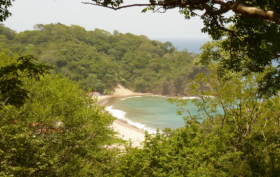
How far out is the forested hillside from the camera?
2229 inches

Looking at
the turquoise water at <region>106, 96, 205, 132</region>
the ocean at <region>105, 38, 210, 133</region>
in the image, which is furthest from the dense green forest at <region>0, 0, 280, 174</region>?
the turquoise water at <region>106, 96, 205, 132</region>

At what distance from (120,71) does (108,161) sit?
181ft

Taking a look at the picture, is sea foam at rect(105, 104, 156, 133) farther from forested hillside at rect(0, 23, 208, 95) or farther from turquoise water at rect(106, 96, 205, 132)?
forested hillside at rect(0, 23, 208, 95)

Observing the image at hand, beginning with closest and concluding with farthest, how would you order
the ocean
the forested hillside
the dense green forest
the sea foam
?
the dense green forest
the sea foam
the ocean
the forested hillside

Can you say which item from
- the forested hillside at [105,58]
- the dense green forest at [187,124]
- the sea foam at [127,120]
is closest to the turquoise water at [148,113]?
the sea foam at [127,120]

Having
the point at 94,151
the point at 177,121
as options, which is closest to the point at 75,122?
the point at 94,151

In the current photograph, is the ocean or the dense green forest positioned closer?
the dense green forest

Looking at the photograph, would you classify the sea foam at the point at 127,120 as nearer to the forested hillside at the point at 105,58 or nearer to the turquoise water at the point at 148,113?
the turquoise water at the point at 148,113

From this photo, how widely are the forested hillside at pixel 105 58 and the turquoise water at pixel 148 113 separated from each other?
32.1 feet

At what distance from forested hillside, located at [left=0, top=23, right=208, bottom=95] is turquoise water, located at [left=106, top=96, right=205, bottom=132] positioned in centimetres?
980

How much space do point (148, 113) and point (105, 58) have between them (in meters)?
35.3

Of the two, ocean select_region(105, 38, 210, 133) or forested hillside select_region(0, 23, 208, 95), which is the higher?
forested hillside select_region(0, 23, 208, 95)

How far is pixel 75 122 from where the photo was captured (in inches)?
382

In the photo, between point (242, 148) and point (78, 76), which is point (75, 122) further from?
point (78, 76)
